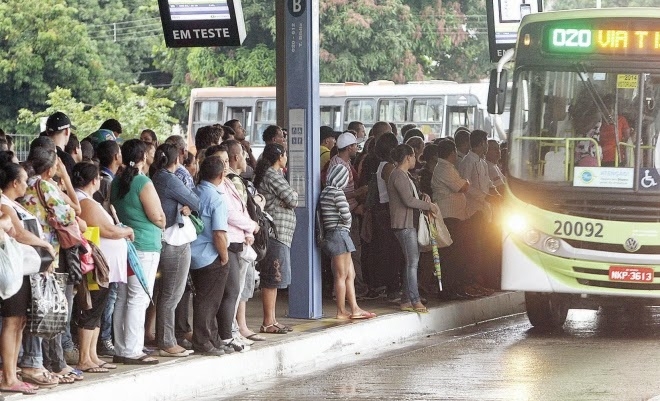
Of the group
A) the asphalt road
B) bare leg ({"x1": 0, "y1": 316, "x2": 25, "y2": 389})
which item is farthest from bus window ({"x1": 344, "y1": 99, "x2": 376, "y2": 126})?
bare leg ({"x1": 0, "y1": 316, "x2": 25, "y2": 389})

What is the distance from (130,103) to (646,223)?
33941mm

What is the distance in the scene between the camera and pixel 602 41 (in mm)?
14352

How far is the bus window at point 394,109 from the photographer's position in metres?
38.2

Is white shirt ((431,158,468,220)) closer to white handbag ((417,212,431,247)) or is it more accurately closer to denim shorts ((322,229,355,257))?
white handbag ((417,212,431,247))

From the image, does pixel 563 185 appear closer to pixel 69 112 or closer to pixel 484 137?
pixel 484 137

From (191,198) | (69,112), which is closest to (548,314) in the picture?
(191,198)

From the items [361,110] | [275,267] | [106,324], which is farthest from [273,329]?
[361,110]

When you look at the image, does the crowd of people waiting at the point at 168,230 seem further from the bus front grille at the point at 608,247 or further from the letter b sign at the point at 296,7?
the bus front grille at the point at 608,247

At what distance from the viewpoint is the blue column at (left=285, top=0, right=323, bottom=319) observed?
13797 millimetres

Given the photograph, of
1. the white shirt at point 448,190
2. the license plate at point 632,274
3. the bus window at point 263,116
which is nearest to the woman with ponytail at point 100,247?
the license plate at point 632,274

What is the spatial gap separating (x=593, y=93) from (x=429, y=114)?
2391cm

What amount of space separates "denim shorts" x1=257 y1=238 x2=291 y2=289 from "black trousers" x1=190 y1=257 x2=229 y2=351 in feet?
4.85

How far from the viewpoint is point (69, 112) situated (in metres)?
44.2

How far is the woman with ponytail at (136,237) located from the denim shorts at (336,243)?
3116 millimetres
